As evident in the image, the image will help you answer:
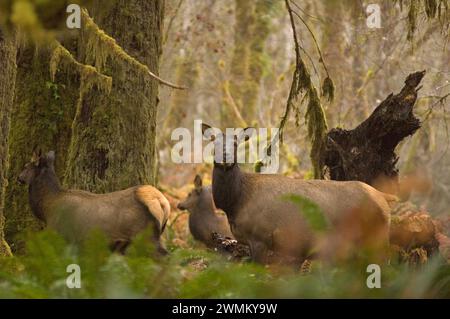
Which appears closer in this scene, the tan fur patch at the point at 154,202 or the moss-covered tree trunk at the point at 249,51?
the tan fur patch at the point at 154,202

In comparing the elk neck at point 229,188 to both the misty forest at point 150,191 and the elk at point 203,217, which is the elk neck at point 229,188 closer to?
the misty forest at point 150,191

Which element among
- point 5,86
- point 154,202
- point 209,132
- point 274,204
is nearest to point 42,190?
point 154,202

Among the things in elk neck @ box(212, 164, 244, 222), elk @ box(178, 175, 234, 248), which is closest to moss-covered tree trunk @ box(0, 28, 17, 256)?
elk neck @ box(212, 164, 244, 222)

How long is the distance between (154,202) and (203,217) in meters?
5.63

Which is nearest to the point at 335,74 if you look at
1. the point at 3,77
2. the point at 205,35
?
the point at 205,35

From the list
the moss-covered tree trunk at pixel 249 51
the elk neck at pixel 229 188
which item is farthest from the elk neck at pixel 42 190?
the moss-covered tree trunk at pixel 249 51

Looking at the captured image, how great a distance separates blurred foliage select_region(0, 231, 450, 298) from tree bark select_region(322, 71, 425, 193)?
647 cm

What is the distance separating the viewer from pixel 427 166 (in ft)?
101

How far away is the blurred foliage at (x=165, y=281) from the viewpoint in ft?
19.7

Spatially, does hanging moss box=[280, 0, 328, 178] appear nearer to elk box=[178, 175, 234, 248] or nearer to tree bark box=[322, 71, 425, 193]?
tree bark box=[322, 71, 425, 193]

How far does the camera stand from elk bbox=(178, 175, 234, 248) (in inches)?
658

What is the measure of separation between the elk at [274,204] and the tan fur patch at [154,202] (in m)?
0.77

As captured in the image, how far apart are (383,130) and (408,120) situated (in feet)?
1.51

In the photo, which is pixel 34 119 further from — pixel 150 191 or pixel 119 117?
pixel 150 191
